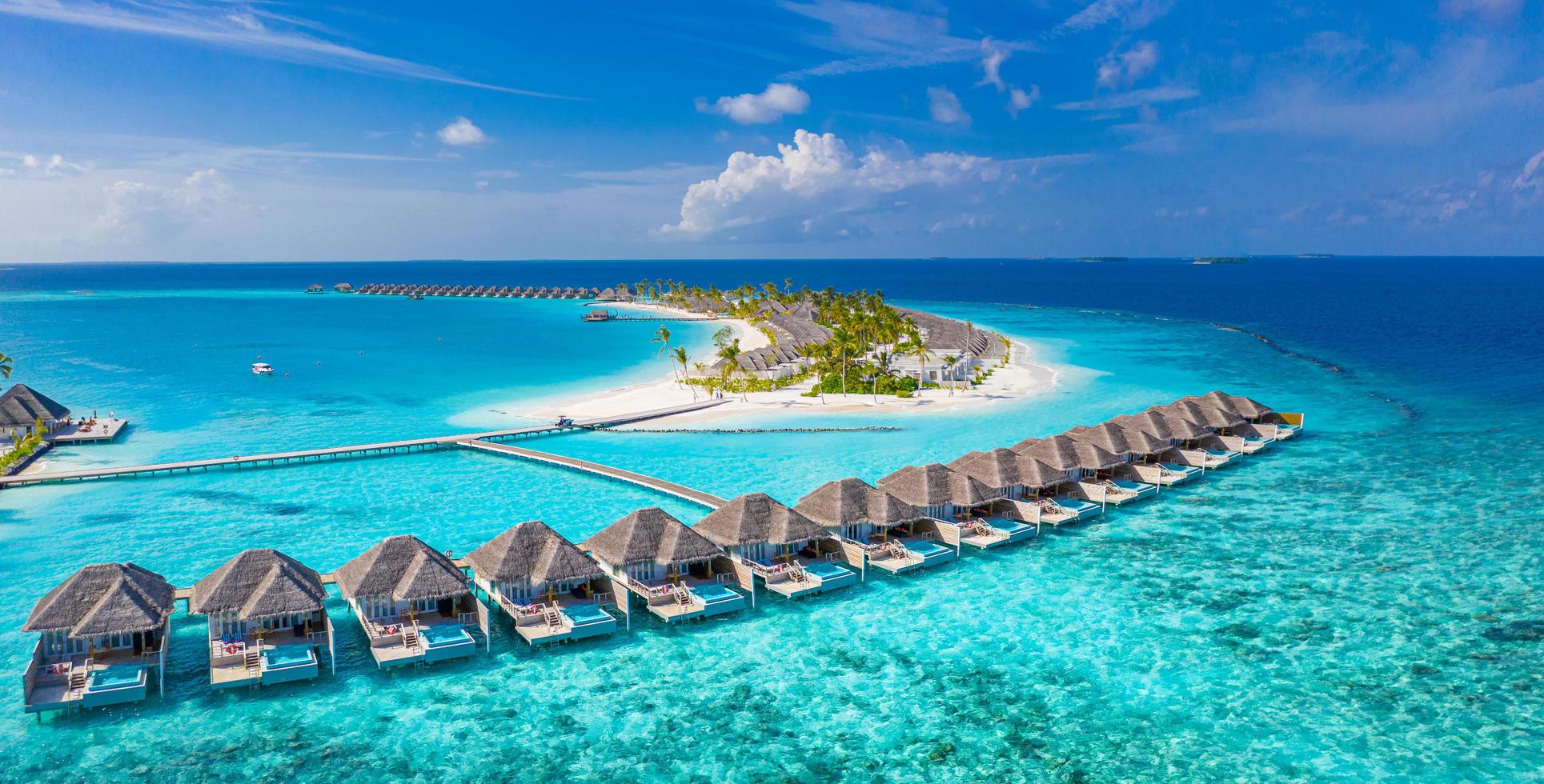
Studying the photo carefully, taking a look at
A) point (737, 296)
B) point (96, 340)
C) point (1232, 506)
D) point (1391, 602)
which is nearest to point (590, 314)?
point (737, 296)

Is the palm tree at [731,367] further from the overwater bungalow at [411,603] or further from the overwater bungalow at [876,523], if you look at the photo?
the overwater bungalow at [411,603]

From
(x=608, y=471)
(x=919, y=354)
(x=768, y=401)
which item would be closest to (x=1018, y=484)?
(x=608, y=471)

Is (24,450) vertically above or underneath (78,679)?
above

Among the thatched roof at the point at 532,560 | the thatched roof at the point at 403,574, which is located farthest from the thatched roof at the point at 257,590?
the thatched roof at the point at 532,560

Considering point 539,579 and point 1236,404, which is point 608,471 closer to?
point 539,579

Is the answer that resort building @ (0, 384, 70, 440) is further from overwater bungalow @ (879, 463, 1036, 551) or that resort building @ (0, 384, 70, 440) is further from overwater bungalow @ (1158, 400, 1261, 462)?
overwater bungalow @ (1158, 400, 1261, 462)

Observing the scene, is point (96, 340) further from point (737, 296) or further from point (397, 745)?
point (397, 745)
